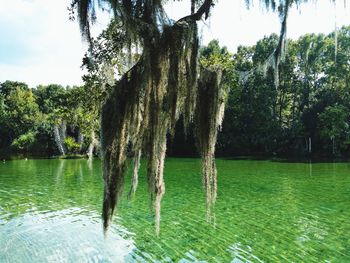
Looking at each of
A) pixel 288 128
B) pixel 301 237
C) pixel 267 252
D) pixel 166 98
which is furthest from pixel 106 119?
pixel 288 128

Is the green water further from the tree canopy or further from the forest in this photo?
the forest

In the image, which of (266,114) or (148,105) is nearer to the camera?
(148,105)

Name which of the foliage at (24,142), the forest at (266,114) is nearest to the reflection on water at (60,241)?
the forest at (266,114)

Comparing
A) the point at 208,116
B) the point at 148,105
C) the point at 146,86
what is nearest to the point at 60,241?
the point at 208,116

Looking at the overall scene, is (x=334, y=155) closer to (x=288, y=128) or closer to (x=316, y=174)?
(x=288, y=128)

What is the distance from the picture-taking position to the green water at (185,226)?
906 centimetres

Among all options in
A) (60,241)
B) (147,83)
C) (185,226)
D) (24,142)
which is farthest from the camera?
(24,142)

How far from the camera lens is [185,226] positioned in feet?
37.9

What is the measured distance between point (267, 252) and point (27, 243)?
5.83 m

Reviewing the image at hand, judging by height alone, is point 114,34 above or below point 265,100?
below

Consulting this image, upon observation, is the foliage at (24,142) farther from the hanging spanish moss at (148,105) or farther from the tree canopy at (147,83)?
the hanging spanish moss at (148,105)

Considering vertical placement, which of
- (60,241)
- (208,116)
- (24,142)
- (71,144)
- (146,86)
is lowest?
(60,241)

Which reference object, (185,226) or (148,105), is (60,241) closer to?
(185,226)

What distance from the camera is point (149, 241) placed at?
32.8ft
